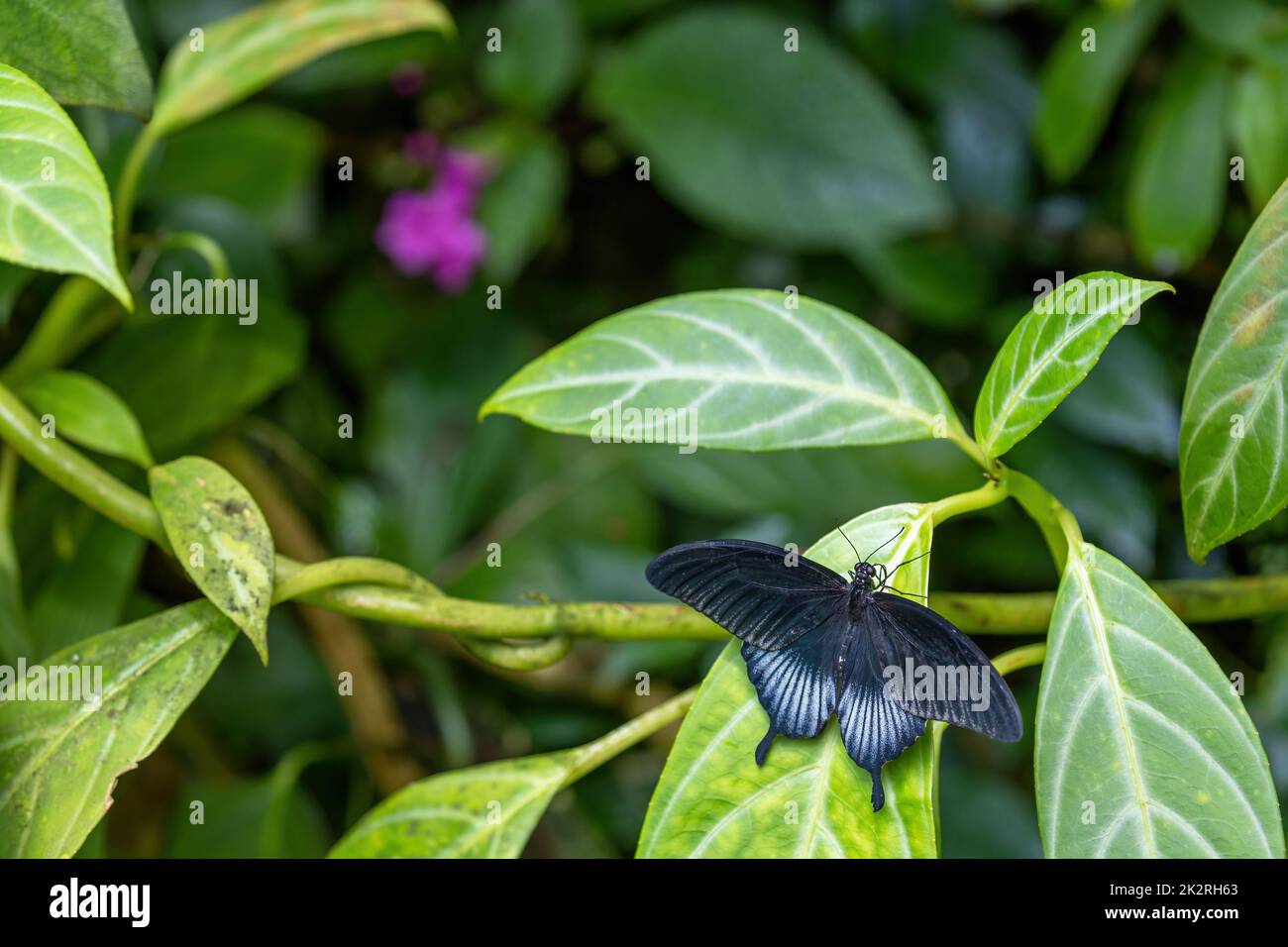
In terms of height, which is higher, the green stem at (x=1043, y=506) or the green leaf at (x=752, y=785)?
the green stem at (x=1043, y=506)

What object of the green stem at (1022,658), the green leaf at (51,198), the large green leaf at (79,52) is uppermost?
the large green leaf at (79,52)

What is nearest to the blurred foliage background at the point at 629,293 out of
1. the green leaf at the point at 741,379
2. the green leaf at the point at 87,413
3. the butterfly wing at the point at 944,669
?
the green leaf at the point at 87,413

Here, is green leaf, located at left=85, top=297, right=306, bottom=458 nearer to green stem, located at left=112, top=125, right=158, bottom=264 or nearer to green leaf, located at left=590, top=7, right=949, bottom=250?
green stem, located at left=112, top=125, right=158, bottom=264

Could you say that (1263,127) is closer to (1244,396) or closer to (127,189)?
(1244,396)

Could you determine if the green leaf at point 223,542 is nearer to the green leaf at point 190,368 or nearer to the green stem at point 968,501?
the green stem at point 968,501

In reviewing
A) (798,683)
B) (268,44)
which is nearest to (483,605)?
(798,683)

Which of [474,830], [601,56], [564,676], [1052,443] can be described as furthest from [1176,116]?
[474,830]
